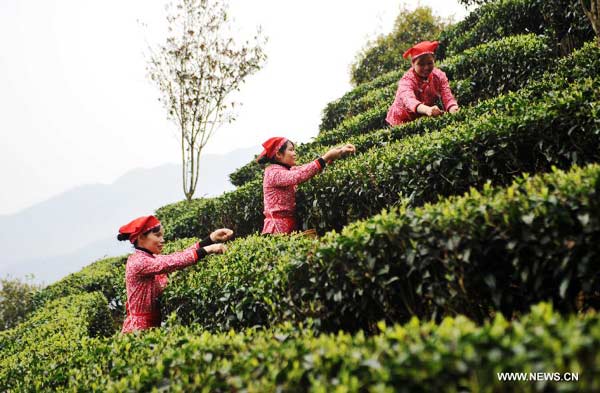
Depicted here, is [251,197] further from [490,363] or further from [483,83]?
[490,363]

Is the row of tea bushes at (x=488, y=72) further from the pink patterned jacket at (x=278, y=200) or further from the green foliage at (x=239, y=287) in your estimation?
the green foliage at (x=239, y=287)

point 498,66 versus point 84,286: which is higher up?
point 498,66

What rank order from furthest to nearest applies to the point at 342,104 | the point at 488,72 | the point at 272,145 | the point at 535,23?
the point at 342,104, the point at 535,23, the point at 488,72, the point at 272,145

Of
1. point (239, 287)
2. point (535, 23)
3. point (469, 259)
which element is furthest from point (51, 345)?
point (535, 23)

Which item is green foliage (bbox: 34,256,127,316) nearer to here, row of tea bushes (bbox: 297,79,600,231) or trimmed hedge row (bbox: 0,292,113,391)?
trimmed hedge row (bbox: 0,292,113,391)

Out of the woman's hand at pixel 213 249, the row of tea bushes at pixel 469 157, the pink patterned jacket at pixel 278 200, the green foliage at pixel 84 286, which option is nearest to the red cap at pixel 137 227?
the woman's hand at pixel 213 249

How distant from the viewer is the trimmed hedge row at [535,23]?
10430 mm

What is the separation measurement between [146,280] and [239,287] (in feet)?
5.21

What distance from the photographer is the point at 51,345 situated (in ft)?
18.3

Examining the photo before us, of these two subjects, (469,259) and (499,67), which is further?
(499,67)

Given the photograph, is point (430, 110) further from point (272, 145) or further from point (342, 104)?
point (342, 104)

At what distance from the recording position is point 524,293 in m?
3.02

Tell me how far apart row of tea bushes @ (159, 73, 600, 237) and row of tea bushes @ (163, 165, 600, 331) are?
169cm

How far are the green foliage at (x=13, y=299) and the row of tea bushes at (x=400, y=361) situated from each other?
2202 centimetres
